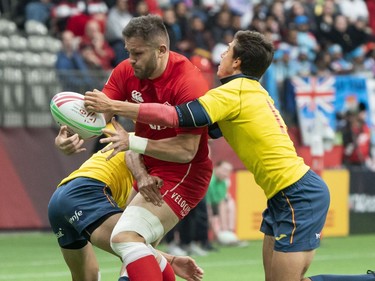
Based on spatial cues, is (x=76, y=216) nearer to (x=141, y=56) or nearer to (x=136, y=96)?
(x=136, y=96)

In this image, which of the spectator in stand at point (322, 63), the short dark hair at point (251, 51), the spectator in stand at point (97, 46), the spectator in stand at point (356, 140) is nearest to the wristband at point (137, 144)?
the short dark hair at point (251, 51)

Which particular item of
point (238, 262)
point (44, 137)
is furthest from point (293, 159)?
point (44, 137)

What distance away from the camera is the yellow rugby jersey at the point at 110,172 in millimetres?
7910

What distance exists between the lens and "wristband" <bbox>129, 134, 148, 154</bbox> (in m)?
7.10

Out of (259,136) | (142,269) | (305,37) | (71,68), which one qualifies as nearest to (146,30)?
(259,136)

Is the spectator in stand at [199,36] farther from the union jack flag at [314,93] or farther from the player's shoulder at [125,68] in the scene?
the player's shoulder at [125,68]

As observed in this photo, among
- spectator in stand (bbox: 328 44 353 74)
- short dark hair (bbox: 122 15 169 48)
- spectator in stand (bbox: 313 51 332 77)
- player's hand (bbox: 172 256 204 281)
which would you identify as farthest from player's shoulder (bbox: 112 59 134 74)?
spectator in stand (bbox: 328 44 353 74)

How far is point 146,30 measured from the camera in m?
7.31

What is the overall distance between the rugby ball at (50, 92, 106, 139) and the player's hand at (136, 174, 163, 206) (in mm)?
471

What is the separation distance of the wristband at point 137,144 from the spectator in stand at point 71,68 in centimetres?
820

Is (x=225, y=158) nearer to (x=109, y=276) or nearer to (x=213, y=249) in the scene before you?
(x=213, y=249)

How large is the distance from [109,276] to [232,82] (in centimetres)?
451

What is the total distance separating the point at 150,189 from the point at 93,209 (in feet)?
1.71

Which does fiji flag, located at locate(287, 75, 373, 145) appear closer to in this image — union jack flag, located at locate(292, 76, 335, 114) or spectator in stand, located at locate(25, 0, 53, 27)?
union jack flag, located at locate(292, 76, 335, 114)
